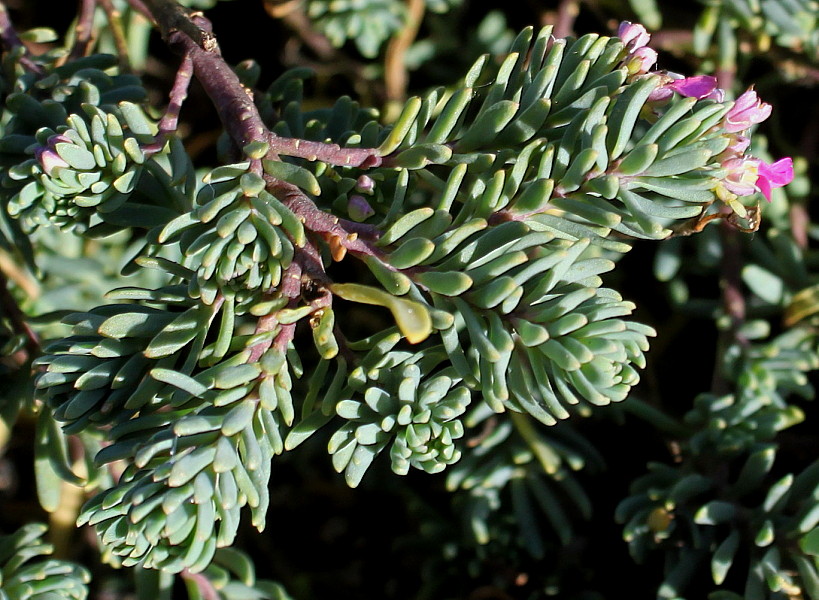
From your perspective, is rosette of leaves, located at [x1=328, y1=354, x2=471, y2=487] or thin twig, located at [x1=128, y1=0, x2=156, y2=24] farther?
thin twig, located at [x1=128, y1=0, x2=156, y2=24]

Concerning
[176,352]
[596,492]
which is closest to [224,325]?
[176,352]

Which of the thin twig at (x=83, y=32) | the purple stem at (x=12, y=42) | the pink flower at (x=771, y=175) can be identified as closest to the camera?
the pink flower at (x=771, y=175)

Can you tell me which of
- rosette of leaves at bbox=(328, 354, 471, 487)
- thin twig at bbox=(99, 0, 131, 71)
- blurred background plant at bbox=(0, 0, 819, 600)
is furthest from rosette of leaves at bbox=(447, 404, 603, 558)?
thin twig at bbox=(99, 0, 131, 71)

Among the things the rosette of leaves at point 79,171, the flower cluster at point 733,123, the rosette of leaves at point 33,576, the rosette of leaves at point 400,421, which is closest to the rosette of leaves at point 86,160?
the rosette of leaves at point 79,171

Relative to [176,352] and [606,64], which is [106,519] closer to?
[176,352]

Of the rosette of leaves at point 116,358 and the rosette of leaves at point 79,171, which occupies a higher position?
the rosette of leaves at point 79,171

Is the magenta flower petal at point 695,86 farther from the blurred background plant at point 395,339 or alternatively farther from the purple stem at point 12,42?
the purple stem at point 12,42

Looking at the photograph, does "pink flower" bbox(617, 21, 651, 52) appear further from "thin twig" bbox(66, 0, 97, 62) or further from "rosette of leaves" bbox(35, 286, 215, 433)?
"thin twig" bbox(66, 0, 97, 62)
